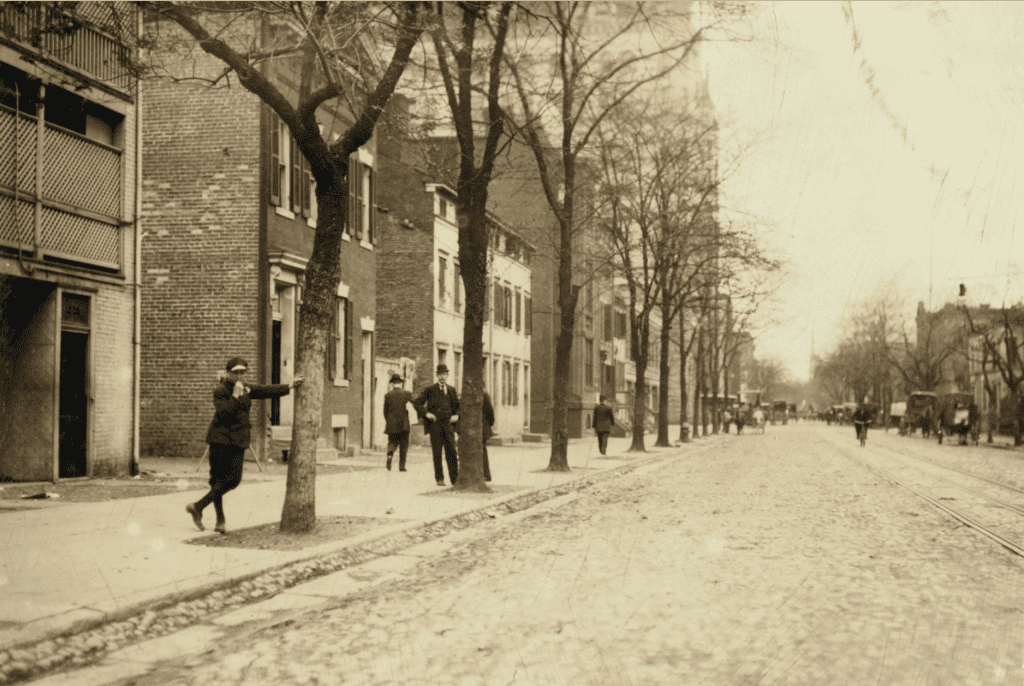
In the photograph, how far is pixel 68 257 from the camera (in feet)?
55.4

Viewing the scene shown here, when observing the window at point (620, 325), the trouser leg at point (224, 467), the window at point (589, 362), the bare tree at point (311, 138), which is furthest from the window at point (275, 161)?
the window at point (620, 325)

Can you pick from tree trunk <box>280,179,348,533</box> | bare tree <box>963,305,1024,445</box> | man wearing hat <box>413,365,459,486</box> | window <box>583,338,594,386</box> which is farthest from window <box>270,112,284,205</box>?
bare tree <box>963,305,1024,445</box>

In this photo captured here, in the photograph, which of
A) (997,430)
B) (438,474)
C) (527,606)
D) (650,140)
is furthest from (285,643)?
(997,430)

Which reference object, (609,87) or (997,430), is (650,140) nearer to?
(609,87)

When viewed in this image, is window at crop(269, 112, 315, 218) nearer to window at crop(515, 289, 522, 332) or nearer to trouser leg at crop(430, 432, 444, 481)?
trouser leg at crop(430, 432, 444, 481)

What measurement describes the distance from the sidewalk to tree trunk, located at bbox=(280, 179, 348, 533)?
0.67 metres

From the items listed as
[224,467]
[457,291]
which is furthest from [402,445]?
[457,291]

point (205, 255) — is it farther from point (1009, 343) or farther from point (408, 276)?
point (1009, 343)

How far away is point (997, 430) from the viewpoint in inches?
2576

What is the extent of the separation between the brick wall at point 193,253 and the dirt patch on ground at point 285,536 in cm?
1088

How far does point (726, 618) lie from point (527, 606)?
52.4 inches

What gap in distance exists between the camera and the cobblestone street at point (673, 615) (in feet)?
18.2

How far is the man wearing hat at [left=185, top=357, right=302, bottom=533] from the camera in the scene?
35.1 feet

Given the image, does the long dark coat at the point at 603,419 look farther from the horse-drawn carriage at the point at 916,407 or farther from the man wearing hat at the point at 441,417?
the horse-drawn carriage at the point at 916,407
